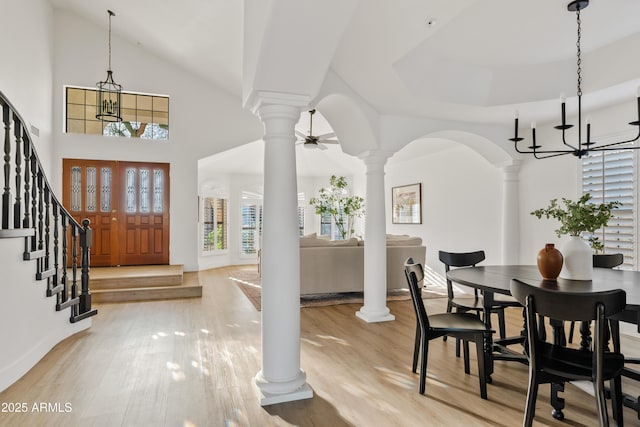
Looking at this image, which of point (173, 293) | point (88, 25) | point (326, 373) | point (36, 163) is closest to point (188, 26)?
point (88, 25)

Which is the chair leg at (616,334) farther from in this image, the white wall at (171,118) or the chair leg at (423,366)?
the white wall at (171,118)

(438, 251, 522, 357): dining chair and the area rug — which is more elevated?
(438, 251, 522, 357): dining chair

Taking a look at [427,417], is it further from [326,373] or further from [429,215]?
[429,215]

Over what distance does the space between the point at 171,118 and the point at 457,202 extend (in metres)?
5.61

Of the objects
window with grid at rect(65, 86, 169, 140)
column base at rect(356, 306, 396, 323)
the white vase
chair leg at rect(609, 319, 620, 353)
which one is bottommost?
column base at rect(356, 306, 396, 323)

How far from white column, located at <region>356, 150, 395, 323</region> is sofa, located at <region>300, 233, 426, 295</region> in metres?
1.21

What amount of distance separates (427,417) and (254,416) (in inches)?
42.0

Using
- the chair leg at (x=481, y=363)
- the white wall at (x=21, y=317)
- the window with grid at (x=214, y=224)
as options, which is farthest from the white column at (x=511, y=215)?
the window with grid at (x=214, y=224)

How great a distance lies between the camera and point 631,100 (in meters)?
3.99

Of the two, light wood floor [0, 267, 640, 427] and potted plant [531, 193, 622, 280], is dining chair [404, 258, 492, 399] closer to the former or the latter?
light wood floor [0, 267, 640, 427]

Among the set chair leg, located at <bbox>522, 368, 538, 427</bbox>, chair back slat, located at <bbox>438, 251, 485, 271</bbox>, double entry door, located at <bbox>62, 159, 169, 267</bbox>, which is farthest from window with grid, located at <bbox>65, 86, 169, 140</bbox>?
chair leg, located at <bbox>522, 368, 538, 427</bbox>

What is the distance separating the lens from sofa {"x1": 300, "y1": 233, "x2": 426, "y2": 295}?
560 cm

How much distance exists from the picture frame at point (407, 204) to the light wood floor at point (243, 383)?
389 cm

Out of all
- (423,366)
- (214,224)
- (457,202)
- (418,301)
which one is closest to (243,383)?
(423,366)
